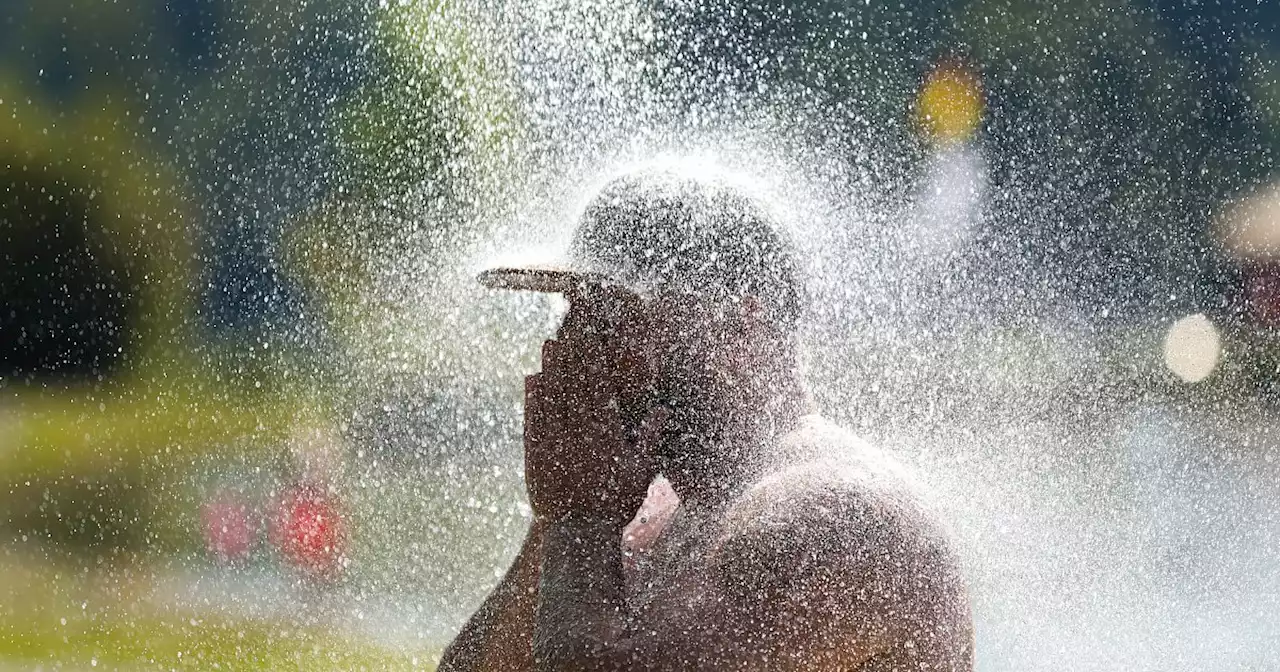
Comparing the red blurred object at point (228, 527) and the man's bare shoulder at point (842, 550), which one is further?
the red blurred object at point (228, 527)

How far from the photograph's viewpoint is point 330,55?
1085 cm

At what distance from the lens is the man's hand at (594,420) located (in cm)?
250

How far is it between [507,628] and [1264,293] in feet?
29.5

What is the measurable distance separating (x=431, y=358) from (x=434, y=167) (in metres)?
2.79

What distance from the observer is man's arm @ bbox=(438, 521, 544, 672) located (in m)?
2.70

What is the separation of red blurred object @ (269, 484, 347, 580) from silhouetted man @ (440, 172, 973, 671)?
9.69 feet

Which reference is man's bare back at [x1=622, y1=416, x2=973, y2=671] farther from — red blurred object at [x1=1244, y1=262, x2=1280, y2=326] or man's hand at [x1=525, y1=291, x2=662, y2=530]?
red blurred object at [x1=1244, y1=262, x2=1280, y2=326]

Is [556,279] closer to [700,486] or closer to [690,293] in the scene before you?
[690,293]

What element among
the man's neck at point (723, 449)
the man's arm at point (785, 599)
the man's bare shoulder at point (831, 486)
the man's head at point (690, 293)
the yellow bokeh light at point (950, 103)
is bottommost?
the man's arm at point (785, 599)

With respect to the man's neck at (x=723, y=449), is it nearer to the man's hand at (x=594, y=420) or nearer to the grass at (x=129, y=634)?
the man's hand at (x=594, y=420)

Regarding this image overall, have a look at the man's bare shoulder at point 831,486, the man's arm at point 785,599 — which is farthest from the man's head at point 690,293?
the man's arm at point 785,599

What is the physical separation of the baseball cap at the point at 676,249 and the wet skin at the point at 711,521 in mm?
47

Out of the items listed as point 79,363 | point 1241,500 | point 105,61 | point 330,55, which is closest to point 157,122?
point 105,61

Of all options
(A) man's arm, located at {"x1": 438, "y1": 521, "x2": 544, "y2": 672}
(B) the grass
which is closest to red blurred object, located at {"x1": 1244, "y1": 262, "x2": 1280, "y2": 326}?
(B) the grass
